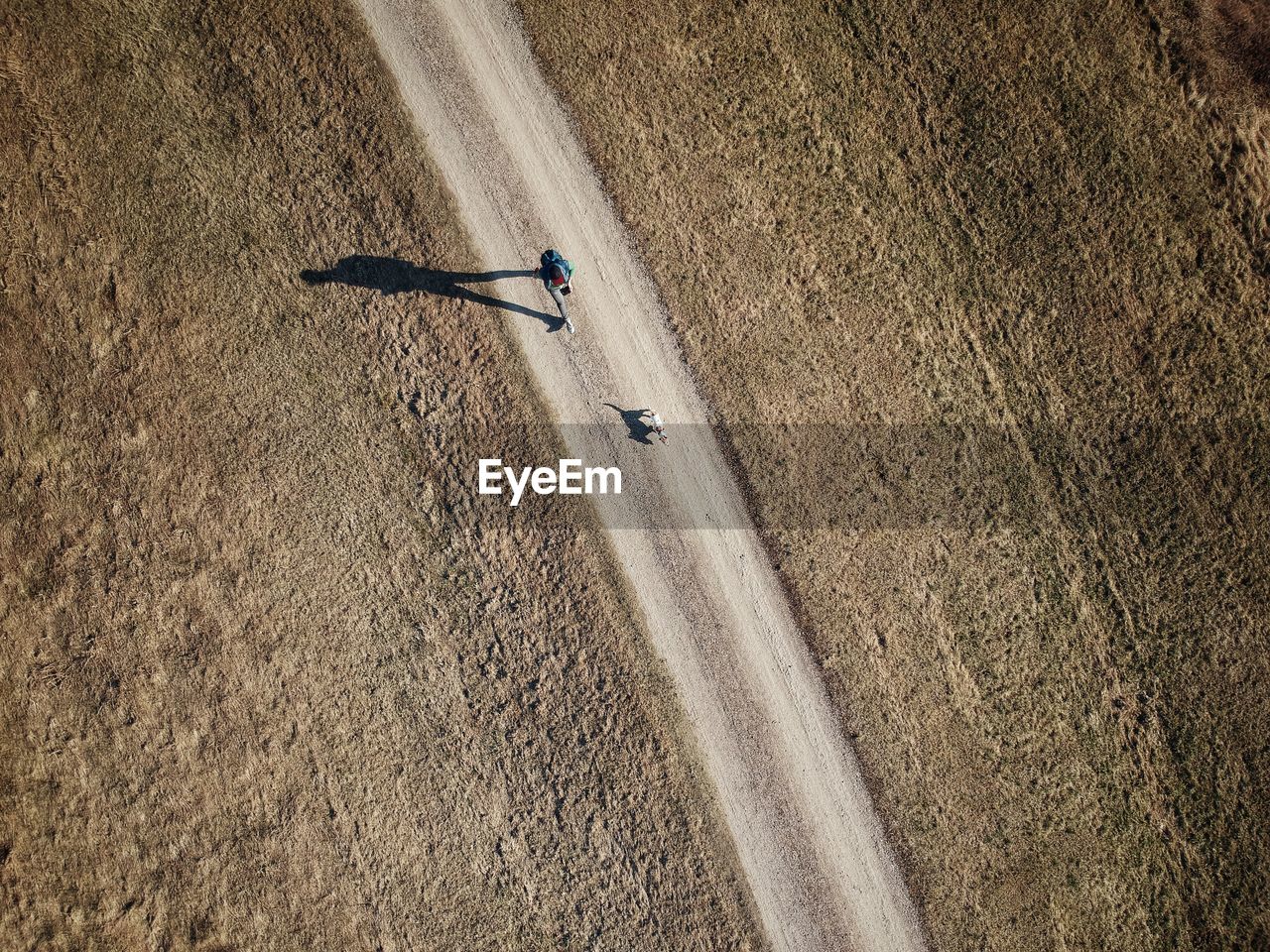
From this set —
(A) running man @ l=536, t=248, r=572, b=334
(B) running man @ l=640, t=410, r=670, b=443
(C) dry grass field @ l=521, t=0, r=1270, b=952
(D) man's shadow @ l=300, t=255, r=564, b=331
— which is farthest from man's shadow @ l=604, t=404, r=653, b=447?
(A) running man @ l=536, t=248, r=572, b=334

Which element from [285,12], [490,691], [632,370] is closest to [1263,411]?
[632,370]

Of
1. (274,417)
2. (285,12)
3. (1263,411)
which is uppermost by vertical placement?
(285,12)

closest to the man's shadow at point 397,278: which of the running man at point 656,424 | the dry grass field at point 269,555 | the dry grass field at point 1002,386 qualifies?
the dry grass field at point 269,555

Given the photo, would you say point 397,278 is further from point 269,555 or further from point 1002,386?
point 1002,386

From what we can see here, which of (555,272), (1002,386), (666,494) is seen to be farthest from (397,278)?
(1002,386)

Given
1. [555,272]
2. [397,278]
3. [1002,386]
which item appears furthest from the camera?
[1002,386]

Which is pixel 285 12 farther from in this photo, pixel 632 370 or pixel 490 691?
pixel 490 691
